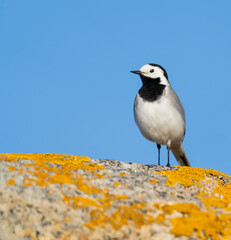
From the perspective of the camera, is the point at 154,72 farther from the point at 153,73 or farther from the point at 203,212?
the point at 203,212

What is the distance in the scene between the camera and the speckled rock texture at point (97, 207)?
138 inches

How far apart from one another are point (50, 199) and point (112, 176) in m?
0.92

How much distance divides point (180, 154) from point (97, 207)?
16.6 feet

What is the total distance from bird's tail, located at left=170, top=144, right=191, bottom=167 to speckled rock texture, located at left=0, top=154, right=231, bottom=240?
389 centimetres

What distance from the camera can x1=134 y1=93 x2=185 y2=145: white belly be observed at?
7457mm

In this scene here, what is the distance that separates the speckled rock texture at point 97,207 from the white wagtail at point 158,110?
3.10 m

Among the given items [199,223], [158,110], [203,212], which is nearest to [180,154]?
[158,110]

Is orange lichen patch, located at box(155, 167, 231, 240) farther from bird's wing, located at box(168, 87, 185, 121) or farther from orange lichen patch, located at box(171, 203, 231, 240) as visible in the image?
bird's wing, located at box(168, 87, 185, 121)

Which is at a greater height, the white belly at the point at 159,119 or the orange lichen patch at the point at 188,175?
the white belly at the point at 159,119

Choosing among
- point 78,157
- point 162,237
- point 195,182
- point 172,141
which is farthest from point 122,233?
point 172,141

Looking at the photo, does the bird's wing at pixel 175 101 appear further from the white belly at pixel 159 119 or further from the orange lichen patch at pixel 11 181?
the orange lichen patch at pixel 11 181

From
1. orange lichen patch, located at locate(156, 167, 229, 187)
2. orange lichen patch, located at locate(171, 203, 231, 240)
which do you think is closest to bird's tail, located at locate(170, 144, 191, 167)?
orange lichen patch, located at locate(156, 167, 229, 187)

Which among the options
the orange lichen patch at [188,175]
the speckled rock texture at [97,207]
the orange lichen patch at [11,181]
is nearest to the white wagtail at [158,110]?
the orange lichen patch at [188,175]

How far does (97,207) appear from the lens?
369 cm
